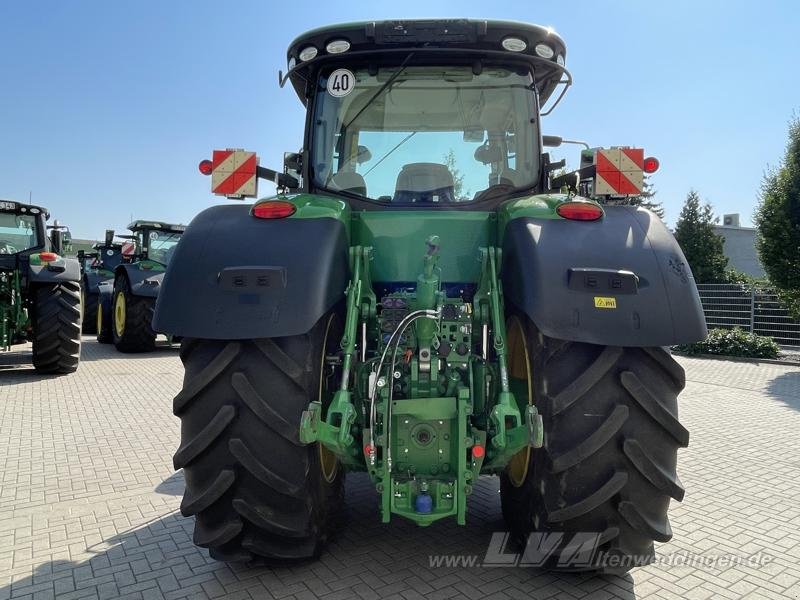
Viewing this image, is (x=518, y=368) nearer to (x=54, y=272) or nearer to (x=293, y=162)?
(x=293, y=162)

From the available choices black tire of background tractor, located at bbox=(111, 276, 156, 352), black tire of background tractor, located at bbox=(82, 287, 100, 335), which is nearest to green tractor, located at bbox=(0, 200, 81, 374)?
black tire of background tractor, located at bbox=(111, 276, 156, 352)

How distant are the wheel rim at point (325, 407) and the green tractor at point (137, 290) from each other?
8.18 meters

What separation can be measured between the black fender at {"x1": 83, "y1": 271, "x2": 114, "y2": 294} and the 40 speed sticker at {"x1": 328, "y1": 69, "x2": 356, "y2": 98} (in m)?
13.7

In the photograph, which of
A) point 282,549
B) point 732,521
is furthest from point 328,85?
point 732,521

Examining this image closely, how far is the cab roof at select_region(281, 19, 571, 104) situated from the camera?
130 inches

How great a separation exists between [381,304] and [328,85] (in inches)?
59.4

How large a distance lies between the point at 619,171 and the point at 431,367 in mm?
1687

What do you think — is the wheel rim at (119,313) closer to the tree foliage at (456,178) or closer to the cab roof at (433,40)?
the cab roof at (433,40)

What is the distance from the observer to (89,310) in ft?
50.8

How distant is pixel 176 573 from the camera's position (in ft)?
9.72

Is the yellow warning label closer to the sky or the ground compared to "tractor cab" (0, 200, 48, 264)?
closer to the ground

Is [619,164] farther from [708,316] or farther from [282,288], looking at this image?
[708,316]

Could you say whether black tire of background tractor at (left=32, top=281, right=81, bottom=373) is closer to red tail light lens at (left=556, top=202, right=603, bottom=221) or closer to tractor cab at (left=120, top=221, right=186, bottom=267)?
tractor cab at (left=120, top=221, right=186, bottom=267)

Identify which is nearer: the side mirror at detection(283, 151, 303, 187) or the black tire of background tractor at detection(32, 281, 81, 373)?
the side mirror at detection(283, 151, 303, 187)
